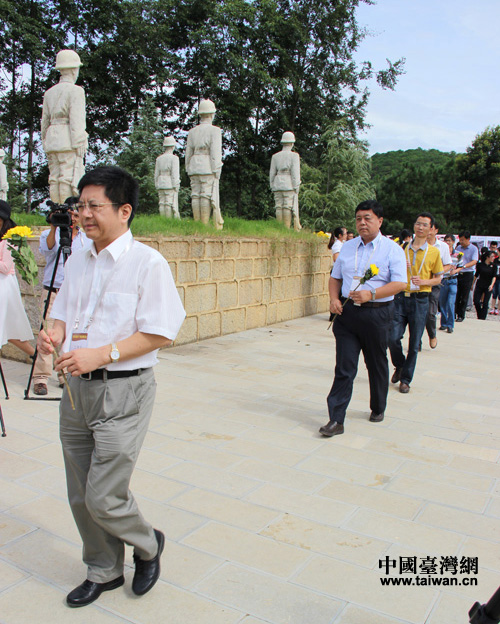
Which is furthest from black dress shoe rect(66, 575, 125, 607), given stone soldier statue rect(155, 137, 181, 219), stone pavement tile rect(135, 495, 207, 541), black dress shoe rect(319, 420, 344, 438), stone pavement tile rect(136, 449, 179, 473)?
stone soldier statue rect(155, 137, 181, 219)

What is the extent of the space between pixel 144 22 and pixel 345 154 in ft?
35.2

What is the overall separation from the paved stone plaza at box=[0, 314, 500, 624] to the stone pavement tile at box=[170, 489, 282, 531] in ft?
0.04

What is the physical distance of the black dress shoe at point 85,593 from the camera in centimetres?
235

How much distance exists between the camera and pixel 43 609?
92.0 inches

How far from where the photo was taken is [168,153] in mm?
15180

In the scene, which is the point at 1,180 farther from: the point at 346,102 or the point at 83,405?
the point at 346,102

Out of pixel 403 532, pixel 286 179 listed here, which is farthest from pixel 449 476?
pixel 286 179

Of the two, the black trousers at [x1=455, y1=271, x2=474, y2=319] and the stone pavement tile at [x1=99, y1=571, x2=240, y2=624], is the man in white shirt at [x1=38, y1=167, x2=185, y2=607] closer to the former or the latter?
the stone pavement tile at [x1=99, y1=571, x2=240, y2=624]

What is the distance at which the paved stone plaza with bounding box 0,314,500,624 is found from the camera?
7.96 feet

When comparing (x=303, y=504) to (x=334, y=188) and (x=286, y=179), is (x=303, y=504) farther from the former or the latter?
(x=334, y=188)

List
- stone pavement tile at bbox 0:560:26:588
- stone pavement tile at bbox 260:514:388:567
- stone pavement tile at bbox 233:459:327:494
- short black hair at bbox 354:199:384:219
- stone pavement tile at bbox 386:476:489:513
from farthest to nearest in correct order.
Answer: short black hair at bbox 354:199:384:219 → stone pavement tile at bbox 233:459:327:494 → stone pavement tile at bbox 386:476:489:513 → stone pavement tile at bbox 260:514:388:567 → stone pavement tile at bbox 0:560:26:588

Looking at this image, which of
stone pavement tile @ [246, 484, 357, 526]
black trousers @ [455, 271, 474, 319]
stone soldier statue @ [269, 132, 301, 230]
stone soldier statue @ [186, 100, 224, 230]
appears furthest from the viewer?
stone soldier statue @ [269, 132, 301, 230]

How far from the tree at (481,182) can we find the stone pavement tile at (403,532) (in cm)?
3188

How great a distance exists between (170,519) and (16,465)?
1.28 m
